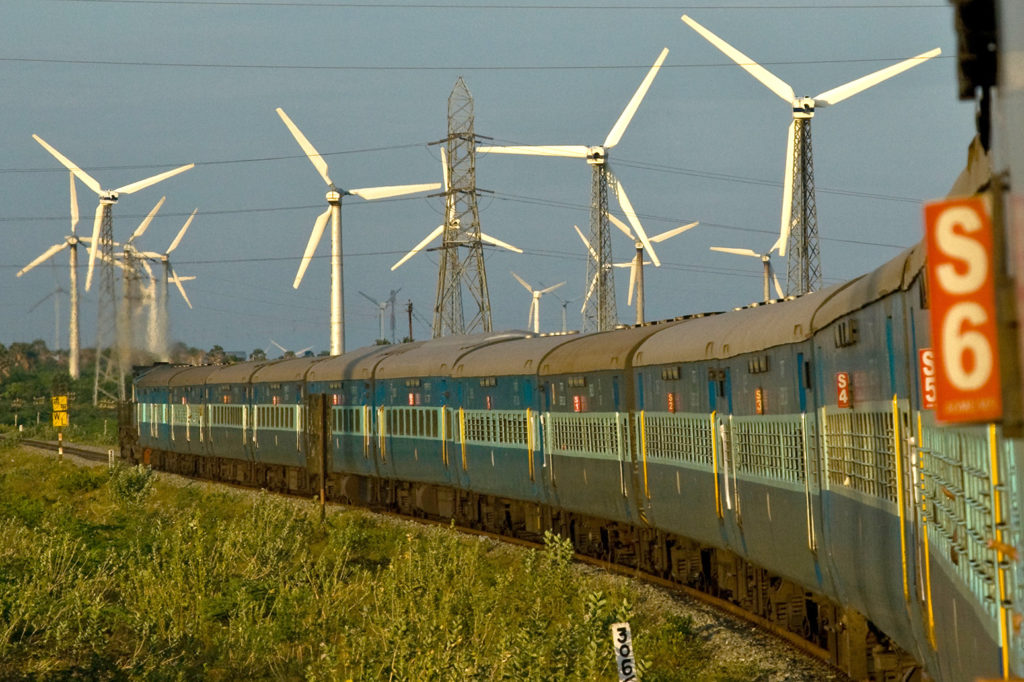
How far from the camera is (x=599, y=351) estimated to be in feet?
78.7

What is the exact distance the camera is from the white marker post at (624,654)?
36.1ft

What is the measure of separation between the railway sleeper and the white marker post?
245 centimetres

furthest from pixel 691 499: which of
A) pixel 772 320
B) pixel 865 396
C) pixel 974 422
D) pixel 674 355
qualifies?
pixel 974 422

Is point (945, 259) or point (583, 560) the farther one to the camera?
point (583, 560)

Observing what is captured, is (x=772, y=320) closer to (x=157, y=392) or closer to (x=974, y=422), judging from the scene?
(x=974, y=422)

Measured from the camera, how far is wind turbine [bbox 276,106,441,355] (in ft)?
183

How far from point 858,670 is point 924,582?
4.82 meters

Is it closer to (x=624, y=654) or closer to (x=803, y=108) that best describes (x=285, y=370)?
(x=803, y=108)

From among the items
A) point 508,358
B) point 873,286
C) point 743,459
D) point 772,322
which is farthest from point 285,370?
point 873,286

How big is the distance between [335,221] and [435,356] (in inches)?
1161

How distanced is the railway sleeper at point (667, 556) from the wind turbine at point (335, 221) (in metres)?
10.7

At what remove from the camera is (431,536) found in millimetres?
28594

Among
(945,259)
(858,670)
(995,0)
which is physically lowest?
(858,670)

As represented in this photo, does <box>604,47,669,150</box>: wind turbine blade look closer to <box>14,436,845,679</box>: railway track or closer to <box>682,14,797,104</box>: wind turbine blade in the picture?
<box>682,14,797,104</box>: wind turbine blade
